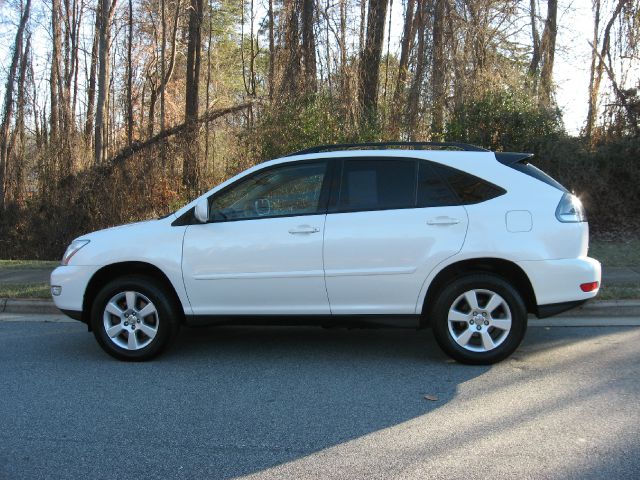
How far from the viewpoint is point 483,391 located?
4613 mm

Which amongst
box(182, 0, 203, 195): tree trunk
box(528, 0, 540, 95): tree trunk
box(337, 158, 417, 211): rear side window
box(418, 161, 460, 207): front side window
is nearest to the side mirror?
box(337, 158, 417, 211): rear side window

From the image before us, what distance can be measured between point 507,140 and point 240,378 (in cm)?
939

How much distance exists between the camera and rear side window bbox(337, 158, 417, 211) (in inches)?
205

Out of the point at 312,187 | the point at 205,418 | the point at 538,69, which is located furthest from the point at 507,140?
the point at 205,418

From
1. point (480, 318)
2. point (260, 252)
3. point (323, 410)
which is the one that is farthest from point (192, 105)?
point (323, 410)

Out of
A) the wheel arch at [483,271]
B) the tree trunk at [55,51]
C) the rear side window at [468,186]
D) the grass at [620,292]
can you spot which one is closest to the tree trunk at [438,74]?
the grass at [620,292]

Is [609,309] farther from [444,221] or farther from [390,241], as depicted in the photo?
[390,241]

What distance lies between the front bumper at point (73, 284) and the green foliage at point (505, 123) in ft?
30.3

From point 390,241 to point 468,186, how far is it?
2.86ft

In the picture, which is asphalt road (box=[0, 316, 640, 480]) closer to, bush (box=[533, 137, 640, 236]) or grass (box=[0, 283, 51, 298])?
grass (box=[0, 283, 51, 298])

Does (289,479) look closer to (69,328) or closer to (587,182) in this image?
(69,328)

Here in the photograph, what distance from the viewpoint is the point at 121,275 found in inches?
219

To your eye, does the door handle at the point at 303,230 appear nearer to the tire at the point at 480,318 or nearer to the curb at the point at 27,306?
the tire at the point at 480,318

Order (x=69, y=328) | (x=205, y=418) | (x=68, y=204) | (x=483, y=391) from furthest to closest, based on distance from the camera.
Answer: (x=68, y=204) < (x=69, y=328) < (x=483, y=391) < (x=205, y=418)
